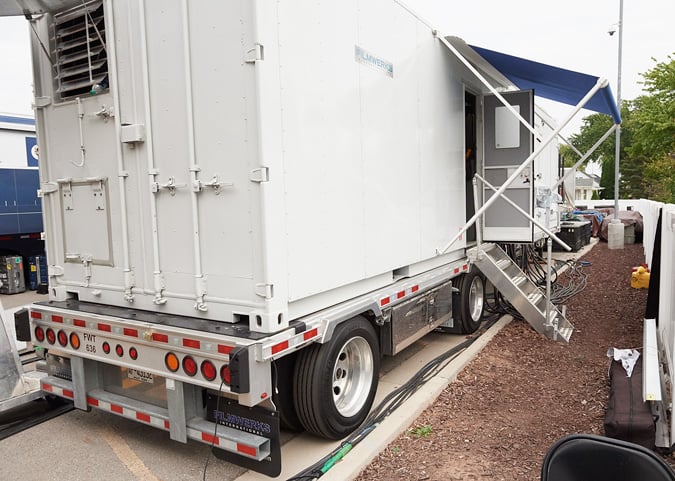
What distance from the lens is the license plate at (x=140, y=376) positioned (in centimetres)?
393

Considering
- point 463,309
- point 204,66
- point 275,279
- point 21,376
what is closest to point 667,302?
point 463,309

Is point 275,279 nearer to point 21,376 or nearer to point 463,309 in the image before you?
point 21,376

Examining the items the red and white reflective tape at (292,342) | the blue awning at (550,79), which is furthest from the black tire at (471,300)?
the red and white reflective tape at (292,342)

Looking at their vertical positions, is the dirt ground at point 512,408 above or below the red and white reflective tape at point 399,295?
below

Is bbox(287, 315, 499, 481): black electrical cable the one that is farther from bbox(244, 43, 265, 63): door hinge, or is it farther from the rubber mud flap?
bbox(244, 43, 265, 63): door hinge

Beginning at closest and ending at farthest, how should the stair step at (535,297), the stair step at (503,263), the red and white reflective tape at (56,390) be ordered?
the red and white reflective tape at (56,390)
the stair step at (535,297)
the stair step at (503,263)

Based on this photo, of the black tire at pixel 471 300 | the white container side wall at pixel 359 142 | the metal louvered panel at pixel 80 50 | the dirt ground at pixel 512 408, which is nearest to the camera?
the white container side wall at pixel 359 142

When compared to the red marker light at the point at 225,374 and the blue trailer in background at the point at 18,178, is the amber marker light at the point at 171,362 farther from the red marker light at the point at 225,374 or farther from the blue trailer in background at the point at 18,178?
the blue trailer in background at the point at 18,178

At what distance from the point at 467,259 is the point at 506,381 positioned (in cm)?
200

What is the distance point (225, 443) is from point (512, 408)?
8.60ft

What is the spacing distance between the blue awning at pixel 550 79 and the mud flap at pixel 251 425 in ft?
14.8

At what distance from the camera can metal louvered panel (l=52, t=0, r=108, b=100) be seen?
159 inches

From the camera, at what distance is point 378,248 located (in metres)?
4.72

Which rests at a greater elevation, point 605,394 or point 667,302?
point 667,302
